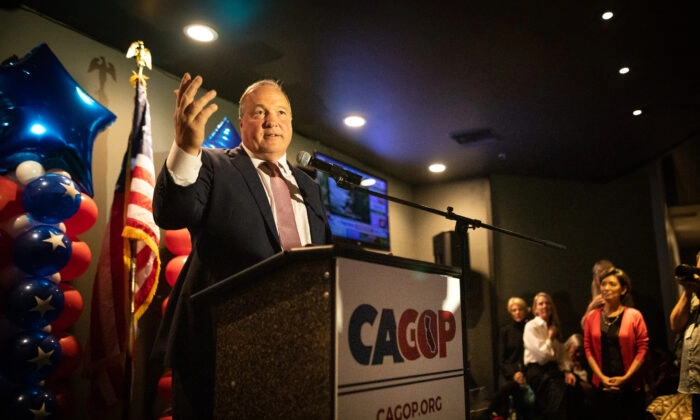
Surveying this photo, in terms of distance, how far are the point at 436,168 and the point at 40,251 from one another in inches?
224

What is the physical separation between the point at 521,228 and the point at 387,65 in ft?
13.9

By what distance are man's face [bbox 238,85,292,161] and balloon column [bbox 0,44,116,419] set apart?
5.00 feet

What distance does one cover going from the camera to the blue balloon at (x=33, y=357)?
8.37 ft

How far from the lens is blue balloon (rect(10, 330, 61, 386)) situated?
2551 millimetres

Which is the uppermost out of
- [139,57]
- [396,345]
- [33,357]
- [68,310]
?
[139,57]

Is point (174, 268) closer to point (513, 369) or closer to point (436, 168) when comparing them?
point (513, 369)

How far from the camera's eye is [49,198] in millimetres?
2707

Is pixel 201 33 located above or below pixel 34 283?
above

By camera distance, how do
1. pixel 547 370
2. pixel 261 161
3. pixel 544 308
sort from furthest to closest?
1. pixel 544 308
2. pixel 547 370
3. pixel 261 161

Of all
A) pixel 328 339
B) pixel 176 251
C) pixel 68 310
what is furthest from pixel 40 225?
pixel 328 339

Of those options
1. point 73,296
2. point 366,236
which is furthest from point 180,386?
point 366,236

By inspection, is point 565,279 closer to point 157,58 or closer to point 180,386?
point 157,58

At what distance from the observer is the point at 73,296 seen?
3.00m

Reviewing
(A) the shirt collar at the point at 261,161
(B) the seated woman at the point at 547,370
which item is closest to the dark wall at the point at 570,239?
(B) the seated woman at the point at 547,370
